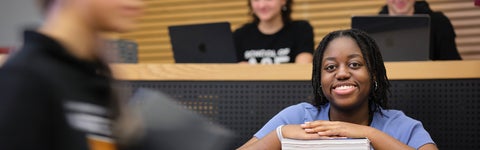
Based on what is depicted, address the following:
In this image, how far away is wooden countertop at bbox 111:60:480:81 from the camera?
3379 mm

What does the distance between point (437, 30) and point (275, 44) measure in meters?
0.89

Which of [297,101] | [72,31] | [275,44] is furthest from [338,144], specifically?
[275,44]

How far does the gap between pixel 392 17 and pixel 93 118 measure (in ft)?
8.92

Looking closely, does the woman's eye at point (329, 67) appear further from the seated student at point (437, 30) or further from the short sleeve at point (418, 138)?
the seated student at point (437, 30)

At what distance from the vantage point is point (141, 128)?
3.89ft

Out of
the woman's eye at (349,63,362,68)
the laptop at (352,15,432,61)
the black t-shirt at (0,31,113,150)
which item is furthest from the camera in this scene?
the laptop at (352,15,432,61)

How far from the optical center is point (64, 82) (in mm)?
1123

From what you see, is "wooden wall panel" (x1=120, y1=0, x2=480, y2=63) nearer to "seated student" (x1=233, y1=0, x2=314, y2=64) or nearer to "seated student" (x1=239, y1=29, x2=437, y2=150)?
"seated student" (x1=233, y1=0, x2=314, y2=64)

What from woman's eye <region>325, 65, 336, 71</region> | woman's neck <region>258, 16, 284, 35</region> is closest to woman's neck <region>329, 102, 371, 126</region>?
woman's eye <region>325, 65, 336, 71</region>

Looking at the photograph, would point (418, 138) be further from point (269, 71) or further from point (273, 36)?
point (273, 36)

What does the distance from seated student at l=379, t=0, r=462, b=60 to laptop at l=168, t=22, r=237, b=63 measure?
1.04m

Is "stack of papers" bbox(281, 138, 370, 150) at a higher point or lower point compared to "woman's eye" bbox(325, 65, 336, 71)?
lower

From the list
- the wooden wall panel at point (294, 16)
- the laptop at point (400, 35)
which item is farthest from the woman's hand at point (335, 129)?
the wooden wall panel at point (294, 16)

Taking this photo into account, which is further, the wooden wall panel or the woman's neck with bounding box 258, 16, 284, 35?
the wooden wall panel
